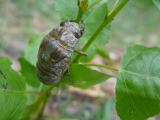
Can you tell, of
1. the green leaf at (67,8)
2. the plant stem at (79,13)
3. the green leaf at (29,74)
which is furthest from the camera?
the green leaf at (29,74)

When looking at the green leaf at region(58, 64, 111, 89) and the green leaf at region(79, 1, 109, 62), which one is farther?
the green leaf at region(79, 1, 109, 62)

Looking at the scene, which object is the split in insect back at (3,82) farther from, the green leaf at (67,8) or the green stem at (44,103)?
the green leaf at (67,8)

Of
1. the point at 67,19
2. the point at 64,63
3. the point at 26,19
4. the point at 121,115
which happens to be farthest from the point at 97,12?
the point at 26,19

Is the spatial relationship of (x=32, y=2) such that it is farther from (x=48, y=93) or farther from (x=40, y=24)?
(x=48, y=93)

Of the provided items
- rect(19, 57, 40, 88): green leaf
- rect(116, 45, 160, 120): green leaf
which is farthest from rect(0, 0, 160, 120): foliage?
rect(19, 57, 40, 88): green leaf

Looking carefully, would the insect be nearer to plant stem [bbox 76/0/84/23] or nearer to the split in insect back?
plant stem [bbox 76/0/84/23]

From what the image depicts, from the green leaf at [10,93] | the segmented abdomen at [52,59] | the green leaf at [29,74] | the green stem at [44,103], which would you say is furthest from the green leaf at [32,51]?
the segmented abdomen at [52,59]
